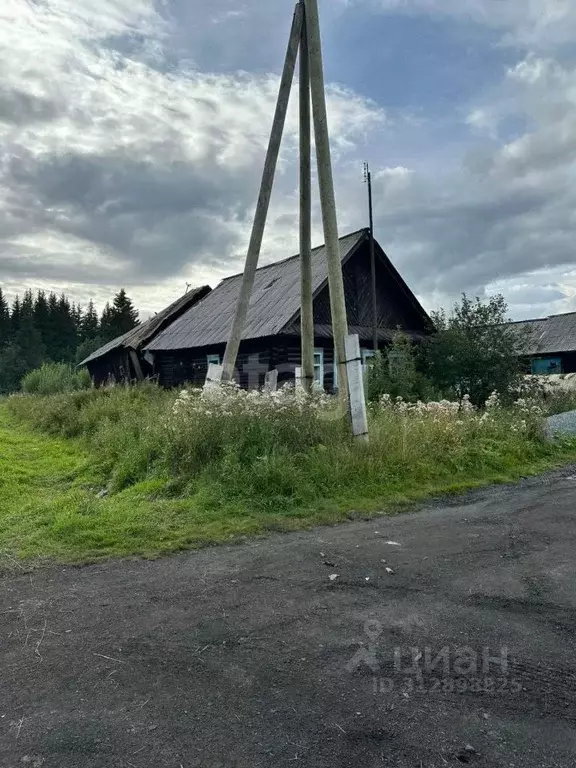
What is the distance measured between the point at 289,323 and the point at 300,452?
27.4 feet

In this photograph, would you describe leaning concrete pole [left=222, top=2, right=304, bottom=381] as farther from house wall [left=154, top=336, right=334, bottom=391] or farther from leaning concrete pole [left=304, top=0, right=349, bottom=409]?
house wall [left=154, top=336, right=334, bottom=391]

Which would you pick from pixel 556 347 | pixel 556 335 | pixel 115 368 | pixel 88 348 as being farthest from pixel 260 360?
pixel 88 348

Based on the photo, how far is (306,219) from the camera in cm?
921

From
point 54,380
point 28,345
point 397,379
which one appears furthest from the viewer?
point 28,345

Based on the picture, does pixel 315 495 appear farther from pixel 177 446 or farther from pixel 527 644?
pixel 527 644

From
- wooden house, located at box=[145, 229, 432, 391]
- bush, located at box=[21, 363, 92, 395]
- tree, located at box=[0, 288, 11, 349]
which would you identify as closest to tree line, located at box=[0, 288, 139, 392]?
tree, located at box=[0, 288, 11, 349]

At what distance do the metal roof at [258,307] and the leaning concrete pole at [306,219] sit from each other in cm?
489

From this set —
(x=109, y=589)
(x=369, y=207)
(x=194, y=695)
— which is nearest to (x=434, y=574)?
(x=194, y=695)

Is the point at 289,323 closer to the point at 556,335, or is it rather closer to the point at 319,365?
the point at 319,365

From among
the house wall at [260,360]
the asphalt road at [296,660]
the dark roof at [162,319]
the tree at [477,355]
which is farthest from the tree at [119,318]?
the asphalt road at [296,660]

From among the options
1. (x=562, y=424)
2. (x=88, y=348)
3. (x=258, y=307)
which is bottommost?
(x=562, y=424)

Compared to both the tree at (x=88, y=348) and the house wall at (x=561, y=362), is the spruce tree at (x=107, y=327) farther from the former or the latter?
the house wall at (x=561, y=362)

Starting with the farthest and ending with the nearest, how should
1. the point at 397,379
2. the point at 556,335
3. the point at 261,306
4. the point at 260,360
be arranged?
the point at 556,335 < the point at 261,306 < the point at 260,360 < the point at 397,379

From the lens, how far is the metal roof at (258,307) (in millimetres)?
15344
